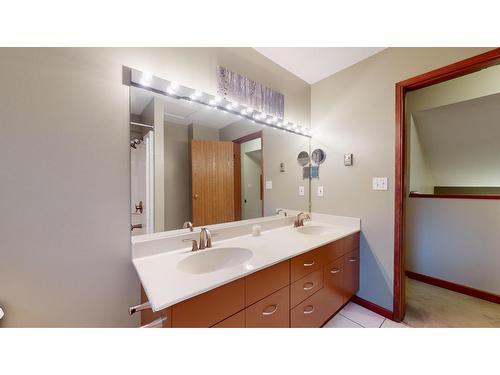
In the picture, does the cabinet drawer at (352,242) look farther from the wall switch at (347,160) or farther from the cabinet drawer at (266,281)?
the cabinet drawer at (266,281)

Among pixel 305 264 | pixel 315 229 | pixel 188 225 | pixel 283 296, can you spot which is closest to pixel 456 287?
pixel 315 229

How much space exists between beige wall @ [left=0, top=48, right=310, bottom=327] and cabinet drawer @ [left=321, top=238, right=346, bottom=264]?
48.2 inches

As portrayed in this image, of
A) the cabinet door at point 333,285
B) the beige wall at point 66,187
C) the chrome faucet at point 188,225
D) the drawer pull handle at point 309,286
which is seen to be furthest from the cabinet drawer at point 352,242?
the beige wall at point 66,187

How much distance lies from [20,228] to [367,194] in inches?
88.1

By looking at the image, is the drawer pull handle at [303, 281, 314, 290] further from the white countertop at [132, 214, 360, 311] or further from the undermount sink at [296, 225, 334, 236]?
the undermount sink at [296, 225, 334, 236]

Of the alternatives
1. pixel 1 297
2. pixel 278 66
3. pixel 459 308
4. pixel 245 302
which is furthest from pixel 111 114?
pixel 459 308

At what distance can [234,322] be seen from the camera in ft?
2.72

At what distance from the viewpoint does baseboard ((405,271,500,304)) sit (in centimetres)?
179

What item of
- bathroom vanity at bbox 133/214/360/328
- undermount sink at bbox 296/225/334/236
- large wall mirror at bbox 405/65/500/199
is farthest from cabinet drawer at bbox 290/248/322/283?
large wall mirror at bbox 405/65/500/199

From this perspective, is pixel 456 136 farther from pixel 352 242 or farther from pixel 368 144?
pixel 352 242

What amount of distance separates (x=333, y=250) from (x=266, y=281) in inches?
28.9

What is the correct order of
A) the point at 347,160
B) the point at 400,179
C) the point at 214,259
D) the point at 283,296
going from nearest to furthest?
the point at 283,296 < the point at 214,259 < the point at 400,179 < the point at 347,160

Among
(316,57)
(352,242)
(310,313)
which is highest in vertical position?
(316,57)

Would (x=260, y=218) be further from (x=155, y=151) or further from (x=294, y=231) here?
(x=155, y=151)
